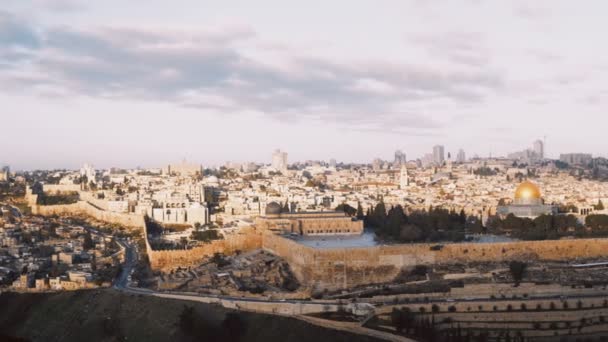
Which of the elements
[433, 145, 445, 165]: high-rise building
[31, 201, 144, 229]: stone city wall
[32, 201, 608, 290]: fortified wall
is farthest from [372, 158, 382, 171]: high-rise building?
[32, 201, 608, 290]: fortified wall

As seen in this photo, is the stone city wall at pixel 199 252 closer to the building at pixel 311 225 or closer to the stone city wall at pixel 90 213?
the building at pixel 311 225

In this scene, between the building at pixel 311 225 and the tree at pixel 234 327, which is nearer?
the tree at pixel 234 327

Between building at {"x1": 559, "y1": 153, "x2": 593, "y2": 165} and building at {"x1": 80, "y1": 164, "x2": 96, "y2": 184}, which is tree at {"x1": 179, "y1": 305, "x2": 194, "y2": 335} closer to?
building at {"x1": 80, "y1": 164, "x2": 96, "y2": 184}

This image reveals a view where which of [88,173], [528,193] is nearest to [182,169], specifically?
[88,173]

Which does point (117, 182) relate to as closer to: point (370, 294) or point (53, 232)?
point (53, 232)

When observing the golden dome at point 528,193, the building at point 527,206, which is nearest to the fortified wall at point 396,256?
the building at point 527,206
